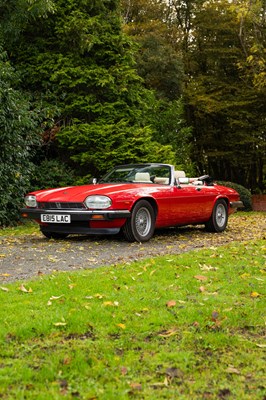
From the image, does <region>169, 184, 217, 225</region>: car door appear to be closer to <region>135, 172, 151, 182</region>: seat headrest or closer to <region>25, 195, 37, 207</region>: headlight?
<region>135, 172, 151, 182</region>: seat headrest

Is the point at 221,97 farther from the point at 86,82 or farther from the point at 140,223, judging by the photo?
the point at 140,223

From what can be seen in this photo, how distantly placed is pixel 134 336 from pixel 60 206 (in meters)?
5.02

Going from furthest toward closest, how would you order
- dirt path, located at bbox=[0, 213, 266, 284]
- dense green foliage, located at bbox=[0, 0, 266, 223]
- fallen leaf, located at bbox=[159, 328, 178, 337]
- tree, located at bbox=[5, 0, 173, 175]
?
tree, located at bbox=[5, 0, 173, 175], dense green foliage, located at bbox=[0, 0, 266, 223], dirt path, located at bbox=[0, 213, 266, 284], fallen leaf, located at bbox=[159, 328, 178, 337]

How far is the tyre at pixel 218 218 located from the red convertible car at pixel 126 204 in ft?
0.59

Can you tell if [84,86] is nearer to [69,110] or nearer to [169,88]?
[69,110]

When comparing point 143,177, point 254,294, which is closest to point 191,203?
point 143,177

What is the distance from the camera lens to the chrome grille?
26.8 feet

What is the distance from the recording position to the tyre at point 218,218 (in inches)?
412

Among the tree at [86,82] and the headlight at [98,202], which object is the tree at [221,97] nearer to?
the tree at [86,82]

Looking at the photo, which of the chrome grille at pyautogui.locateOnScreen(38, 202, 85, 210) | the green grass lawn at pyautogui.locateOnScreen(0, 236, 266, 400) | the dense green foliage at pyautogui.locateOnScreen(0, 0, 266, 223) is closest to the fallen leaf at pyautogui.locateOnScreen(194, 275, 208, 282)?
the green grass lawn at pyautogui.locateOnScreen(0, 236, 266, 400)

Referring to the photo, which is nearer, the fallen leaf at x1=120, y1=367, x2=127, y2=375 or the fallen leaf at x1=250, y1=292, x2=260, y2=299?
the fallen leaf at x1=120, y1=367, x2=127, y2=375

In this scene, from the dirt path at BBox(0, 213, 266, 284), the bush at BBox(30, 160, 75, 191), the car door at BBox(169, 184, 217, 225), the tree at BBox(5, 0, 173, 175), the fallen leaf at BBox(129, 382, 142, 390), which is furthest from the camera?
the tree at BBox(5, 0, 173, 175)

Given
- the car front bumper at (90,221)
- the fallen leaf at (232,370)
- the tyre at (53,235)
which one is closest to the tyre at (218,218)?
the car front bumper at (90,221)

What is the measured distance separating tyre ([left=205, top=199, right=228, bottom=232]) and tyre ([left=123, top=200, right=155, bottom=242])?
214cm
